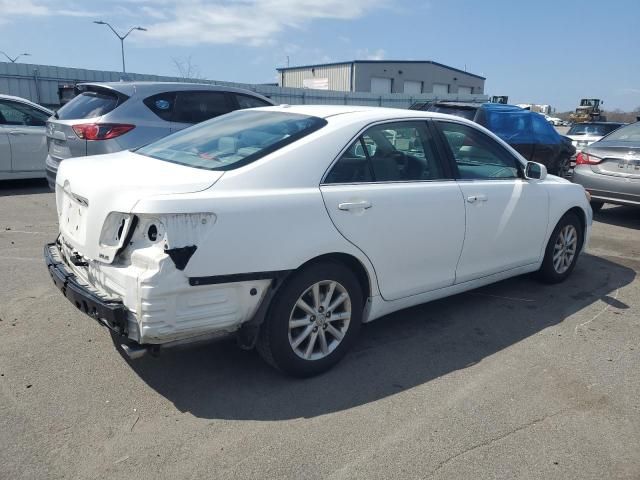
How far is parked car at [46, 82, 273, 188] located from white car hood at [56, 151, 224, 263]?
3.61m

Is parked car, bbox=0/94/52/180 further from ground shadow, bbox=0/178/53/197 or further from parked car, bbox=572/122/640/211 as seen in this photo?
parked car, bbox=572/122/640/211

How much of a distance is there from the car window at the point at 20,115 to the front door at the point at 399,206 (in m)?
7.63

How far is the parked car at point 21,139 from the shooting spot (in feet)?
29.7

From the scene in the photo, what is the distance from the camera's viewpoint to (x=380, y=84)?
50031 millimetres

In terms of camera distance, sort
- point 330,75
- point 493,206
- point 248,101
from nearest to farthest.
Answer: point 493,206
point 248,101
point 330,75

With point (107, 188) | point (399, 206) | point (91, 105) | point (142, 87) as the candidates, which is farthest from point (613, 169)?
point (107, 188)

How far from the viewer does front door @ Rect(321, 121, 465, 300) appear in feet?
11.5

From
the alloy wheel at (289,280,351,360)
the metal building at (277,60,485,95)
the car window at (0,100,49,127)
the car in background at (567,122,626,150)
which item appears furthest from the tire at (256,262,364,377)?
the metal building at (277,60,485,95)

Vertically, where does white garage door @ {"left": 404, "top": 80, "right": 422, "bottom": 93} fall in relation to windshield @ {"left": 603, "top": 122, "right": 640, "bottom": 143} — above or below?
above

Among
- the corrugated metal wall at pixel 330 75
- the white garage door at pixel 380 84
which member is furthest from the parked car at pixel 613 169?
the white garage door at pixel 380 84

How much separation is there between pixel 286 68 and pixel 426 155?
182 ft

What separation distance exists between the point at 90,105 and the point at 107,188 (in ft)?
16.3

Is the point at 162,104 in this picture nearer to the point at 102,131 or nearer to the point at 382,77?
the point at 102,131

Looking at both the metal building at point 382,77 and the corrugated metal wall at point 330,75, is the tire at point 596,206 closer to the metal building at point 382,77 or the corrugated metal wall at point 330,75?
the corrugated metal wall at point 330,75
